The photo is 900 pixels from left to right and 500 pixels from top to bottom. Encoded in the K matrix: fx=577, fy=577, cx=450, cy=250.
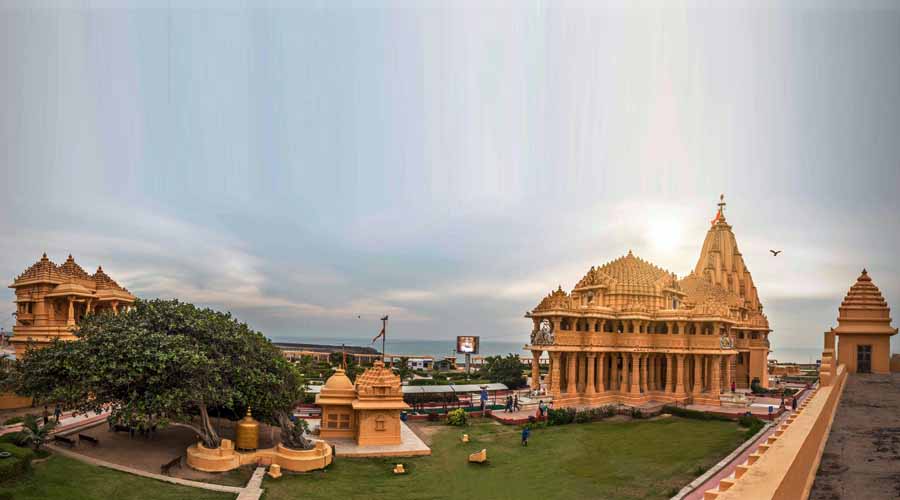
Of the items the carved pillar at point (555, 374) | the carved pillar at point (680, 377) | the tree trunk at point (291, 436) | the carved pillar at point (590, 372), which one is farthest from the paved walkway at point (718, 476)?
the tree trunk at point (291, 436)

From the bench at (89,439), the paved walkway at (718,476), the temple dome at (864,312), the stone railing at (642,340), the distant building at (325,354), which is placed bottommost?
the distant building at (325,354)

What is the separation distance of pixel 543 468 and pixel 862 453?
13.2 m

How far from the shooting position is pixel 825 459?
13.1 metres

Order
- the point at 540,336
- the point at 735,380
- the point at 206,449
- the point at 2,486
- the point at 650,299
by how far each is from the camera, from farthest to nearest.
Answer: the point at 735,380 → the point at 650,299 → the point at 540,336 → the point at 206,449 → the point at 2,486

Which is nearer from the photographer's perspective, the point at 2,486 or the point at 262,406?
the point at 2,486

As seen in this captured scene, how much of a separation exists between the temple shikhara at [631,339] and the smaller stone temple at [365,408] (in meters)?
13.8

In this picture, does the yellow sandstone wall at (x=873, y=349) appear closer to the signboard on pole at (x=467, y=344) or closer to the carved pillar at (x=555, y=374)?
the carved pillar at (x=555, y=374)

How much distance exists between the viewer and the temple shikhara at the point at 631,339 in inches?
1563

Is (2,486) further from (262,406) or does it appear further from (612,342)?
(612,342)

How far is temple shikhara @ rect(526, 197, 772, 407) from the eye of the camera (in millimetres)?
39688

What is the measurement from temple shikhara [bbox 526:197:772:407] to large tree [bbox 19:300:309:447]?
20.1 metres

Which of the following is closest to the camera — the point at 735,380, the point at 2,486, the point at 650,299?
the point at 2,486

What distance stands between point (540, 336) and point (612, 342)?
5.68 m

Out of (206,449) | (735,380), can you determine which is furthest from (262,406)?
(735,380)
